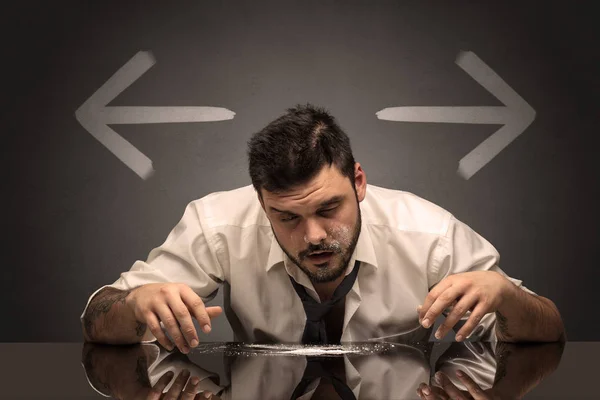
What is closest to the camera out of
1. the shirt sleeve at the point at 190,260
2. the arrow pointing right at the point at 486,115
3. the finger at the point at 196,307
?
the finger at the point at 196,307

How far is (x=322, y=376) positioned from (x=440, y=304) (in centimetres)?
28

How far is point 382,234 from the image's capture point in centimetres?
209

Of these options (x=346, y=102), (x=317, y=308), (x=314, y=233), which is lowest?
(x=317, y=308)

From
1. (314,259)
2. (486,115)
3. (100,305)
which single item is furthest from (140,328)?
(486,115)

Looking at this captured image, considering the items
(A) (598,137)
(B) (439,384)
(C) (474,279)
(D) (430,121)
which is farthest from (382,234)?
(A) (598,137)

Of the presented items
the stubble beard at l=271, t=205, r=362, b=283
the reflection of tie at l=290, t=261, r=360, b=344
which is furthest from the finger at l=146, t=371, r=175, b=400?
the reflection of tie at l=290, t=261, r=360, b=344

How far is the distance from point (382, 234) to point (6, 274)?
5.84 feet

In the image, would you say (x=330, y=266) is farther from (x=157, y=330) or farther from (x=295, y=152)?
(x=157, y=330)

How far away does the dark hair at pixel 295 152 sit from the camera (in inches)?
69.7

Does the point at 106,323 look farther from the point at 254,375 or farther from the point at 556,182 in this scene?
the point at 556,182

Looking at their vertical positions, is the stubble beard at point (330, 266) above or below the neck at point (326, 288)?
above

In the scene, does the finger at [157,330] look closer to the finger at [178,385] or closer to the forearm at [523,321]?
the finger at [178,385]

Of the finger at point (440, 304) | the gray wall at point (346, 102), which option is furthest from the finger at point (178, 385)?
the gray wall at point (346, 102)

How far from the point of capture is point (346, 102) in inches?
123
